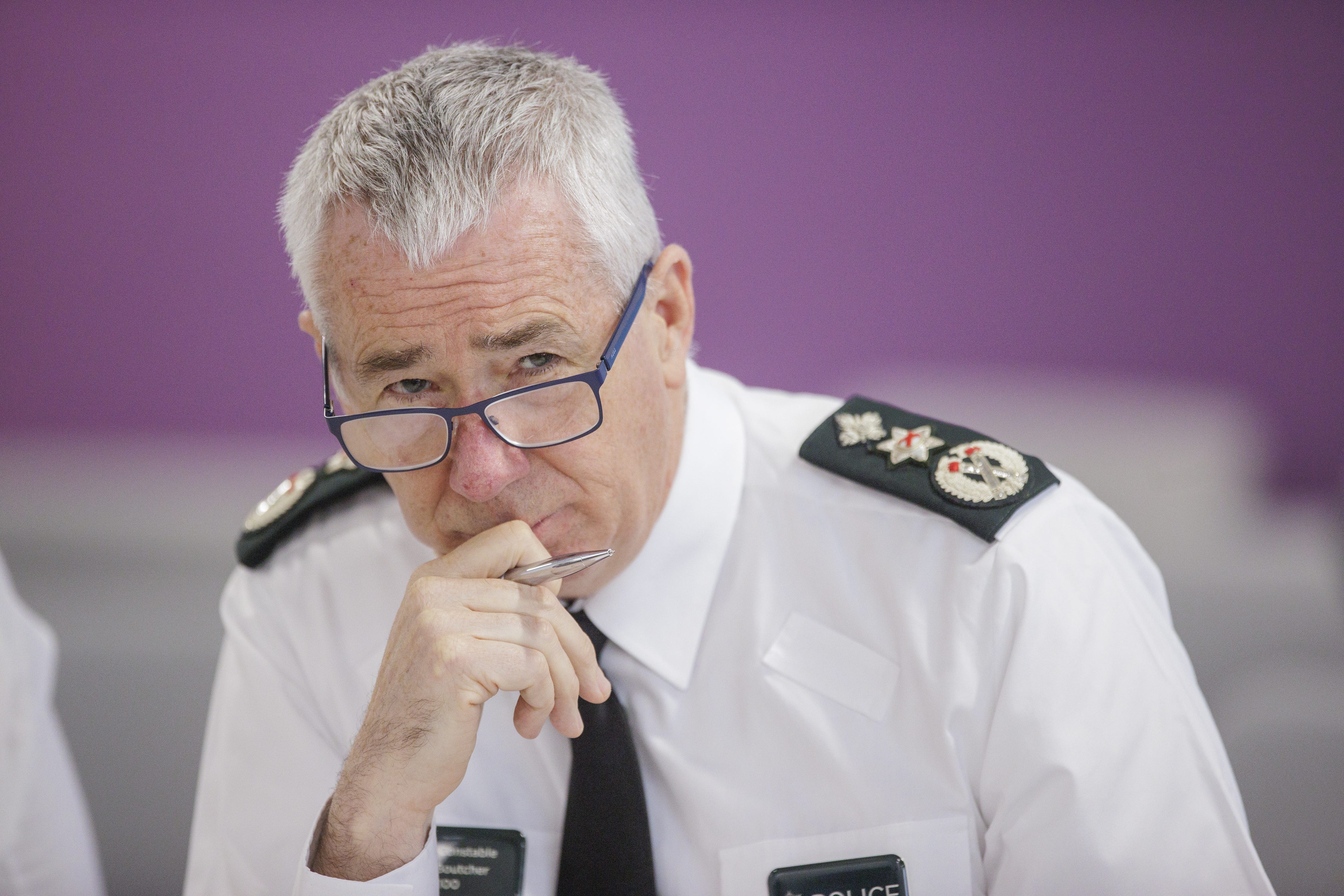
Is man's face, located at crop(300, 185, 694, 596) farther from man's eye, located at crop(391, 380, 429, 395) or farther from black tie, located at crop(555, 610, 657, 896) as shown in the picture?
black tie, located at crop(555, 610, 657, 896)

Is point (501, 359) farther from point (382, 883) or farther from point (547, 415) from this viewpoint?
point (382, 883)

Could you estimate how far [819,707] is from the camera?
131 cm

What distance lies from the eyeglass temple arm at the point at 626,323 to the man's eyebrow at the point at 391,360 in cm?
19

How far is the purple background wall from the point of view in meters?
2.22

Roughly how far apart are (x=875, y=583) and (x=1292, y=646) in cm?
147

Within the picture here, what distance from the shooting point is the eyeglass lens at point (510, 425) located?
1148 mm

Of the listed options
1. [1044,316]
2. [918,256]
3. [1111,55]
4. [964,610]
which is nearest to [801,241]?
[918,256]

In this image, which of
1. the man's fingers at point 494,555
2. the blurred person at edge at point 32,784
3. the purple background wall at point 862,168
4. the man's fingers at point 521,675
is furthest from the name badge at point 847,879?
the purple background wall at point 862,168

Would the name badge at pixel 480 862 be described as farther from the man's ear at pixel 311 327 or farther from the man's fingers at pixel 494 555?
the man's ear at pixel 311 327

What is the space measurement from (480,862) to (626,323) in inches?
27.9

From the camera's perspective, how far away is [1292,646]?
7.54ft

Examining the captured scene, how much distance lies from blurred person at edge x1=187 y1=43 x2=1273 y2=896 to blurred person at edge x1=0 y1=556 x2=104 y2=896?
0.31 meters

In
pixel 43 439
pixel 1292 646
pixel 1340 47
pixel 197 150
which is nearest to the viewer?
pixel 1340 47

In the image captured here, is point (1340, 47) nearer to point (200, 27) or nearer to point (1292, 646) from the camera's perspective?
point (1292, 646)
